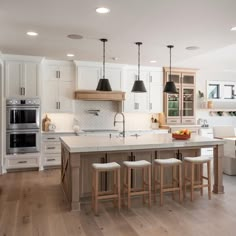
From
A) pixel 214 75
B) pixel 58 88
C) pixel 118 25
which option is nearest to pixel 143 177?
pixel 118 25

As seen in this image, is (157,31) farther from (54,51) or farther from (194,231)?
(194,231)

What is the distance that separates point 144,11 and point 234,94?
21.1 feet

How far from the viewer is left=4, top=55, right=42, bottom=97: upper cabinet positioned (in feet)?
19.1

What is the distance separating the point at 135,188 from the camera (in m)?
4.20

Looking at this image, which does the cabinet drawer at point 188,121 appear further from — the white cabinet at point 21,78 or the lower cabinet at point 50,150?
the white cabinet at point 21,78

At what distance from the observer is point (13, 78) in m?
5.84

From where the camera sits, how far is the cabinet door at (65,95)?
6.45 metres

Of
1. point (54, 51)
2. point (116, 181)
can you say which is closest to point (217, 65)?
point (54, 51)

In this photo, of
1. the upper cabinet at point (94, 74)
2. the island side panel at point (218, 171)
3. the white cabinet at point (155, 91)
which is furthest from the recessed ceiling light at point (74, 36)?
the white cabinet at point (155, 91)

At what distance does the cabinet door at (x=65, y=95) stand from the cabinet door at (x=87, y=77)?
0.91 feet

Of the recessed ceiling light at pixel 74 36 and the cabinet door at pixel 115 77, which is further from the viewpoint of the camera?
the cabinet door at pixel 115 77

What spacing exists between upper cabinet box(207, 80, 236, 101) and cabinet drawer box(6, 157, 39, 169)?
5.58 m

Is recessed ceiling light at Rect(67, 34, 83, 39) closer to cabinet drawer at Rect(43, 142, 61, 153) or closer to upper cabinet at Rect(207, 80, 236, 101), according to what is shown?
cabinet drawer at Rect(43, 142, 61, 153)

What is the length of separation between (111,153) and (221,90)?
5.75 m
